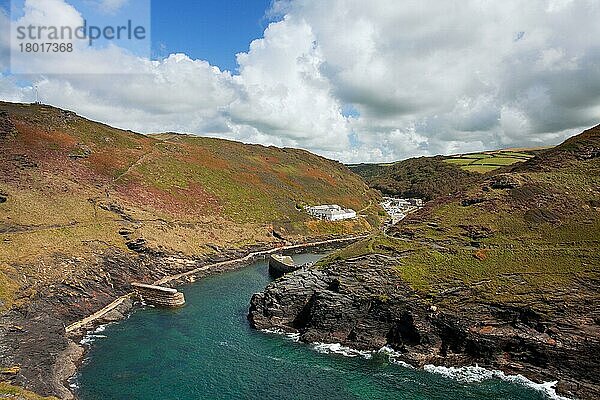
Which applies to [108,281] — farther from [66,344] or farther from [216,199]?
[216,199]

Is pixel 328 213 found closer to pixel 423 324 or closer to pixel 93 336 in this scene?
pixel 423 324

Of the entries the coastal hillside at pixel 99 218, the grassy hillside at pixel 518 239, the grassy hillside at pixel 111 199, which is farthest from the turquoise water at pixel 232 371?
the grassy hillside at pixel 111 199

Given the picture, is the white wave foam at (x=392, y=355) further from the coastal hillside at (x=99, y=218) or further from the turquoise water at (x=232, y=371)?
the coastal hillside at (x=99, y=218)

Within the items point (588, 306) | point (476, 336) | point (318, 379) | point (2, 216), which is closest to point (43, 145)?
point (2, 216)

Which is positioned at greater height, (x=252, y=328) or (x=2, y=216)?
(x=2, y=216)

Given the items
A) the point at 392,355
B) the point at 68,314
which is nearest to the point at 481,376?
the point at 392,355

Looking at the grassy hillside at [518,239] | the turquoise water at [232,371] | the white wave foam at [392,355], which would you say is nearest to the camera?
the turquoise water at [232,371]
